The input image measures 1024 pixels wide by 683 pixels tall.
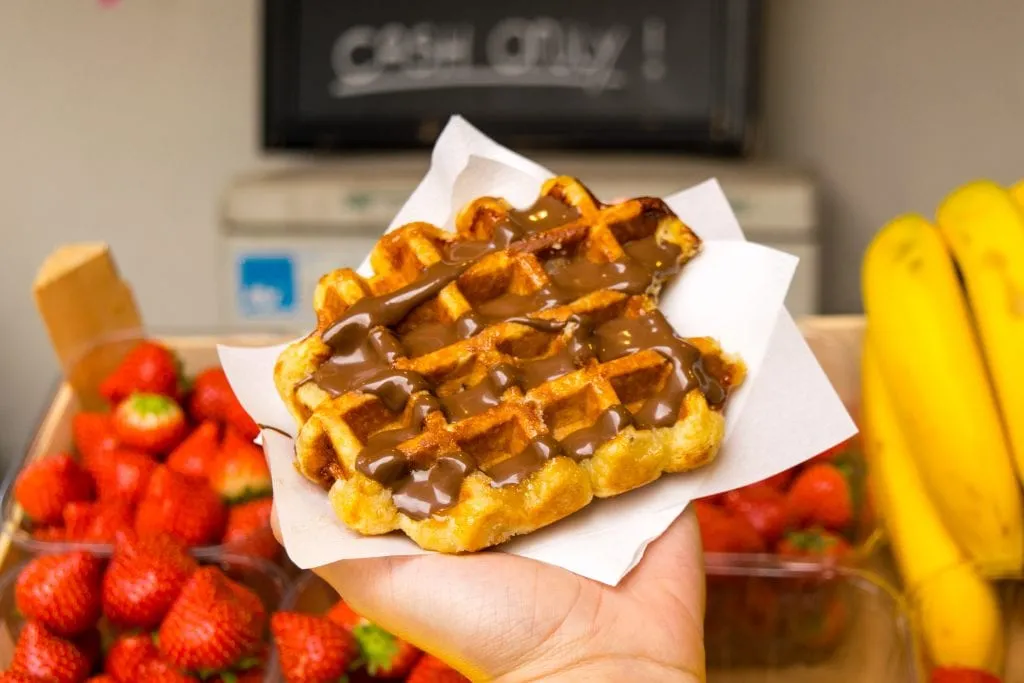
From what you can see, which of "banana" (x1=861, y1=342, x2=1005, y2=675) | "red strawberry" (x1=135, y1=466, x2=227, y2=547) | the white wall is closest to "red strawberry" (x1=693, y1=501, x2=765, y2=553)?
"banana" (x1=861, y1=342, x2=1005, y2=675)

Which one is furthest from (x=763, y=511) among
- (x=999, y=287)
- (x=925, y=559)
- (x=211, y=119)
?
(x=211, y=119)

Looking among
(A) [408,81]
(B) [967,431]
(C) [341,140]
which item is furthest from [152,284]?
(B) [967,431]

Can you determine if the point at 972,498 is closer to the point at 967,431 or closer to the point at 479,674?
the point at 967,431

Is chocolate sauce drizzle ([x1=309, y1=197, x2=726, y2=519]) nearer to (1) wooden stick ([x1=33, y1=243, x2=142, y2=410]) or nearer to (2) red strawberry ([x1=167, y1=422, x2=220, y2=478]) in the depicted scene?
(2) red strawberry ([x1=167, y1=422, x2=220, y2=478])

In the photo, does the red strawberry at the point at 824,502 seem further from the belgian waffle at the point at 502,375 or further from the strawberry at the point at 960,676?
the belgian waffle at the point at 502,375

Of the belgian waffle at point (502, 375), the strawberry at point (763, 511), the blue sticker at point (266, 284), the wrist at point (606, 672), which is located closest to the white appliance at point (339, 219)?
the blue sticker at point (266, 284)
